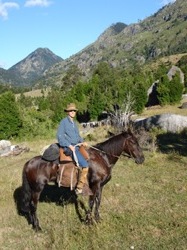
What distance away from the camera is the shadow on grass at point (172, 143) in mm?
21064

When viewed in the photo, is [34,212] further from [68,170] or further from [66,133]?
[66,133]

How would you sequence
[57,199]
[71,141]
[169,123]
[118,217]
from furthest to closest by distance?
[169,123] → [57,199] → [118,217] → [71,141]

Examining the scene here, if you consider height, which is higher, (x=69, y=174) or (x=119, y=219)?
(x=69, y=174)

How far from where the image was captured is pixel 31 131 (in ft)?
145

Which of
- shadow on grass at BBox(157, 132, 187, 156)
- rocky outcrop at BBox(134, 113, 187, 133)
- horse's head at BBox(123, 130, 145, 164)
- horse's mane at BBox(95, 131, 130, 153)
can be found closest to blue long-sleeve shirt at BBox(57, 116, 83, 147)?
horse's mane at BBox(95, 131, 130, 153)

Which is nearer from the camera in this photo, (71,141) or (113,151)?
(71,141)

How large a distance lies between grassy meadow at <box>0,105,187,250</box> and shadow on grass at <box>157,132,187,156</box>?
4.06 meters

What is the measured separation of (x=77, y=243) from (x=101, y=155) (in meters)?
2.71

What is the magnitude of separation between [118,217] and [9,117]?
39.6 metres

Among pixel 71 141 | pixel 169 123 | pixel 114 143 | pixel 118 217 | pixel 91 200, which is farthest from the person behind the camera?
pixel 169 123

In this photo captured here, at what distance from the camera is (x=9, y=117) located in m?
48.3

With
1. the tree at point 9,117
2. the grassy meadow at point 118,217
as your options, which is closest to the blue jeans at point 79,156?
the grassy meadow at point 118,217

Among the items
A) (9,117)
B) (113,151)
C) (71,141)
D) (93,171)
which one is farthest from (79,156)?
(9,117)

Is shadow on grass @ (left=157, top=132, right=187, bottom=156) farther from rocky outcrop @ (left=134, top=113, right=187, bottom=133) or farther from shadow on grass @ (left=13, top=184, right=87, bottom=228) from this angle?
shadow on grass @ (left=13, top=184, right=87, bottom=228)
